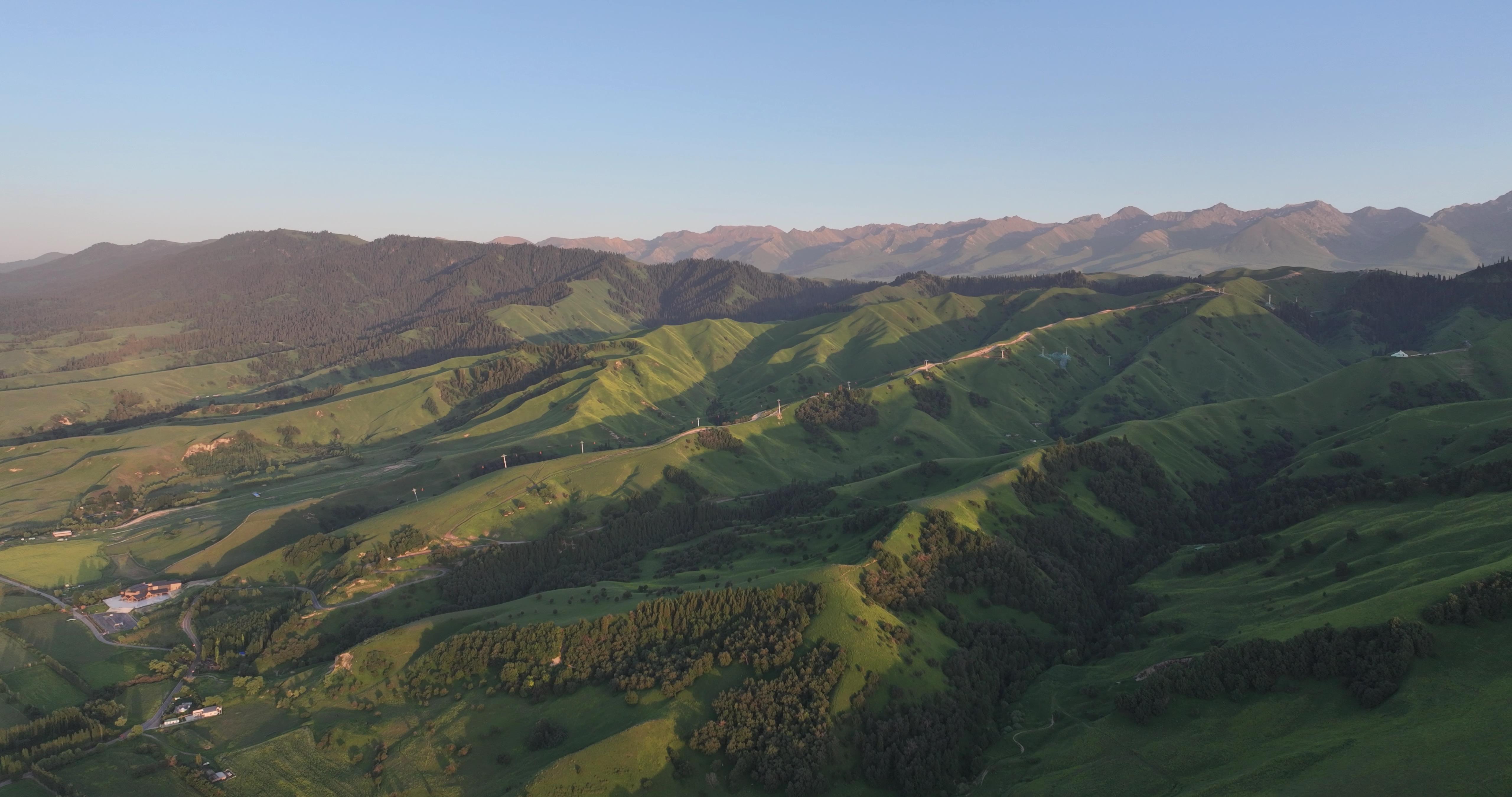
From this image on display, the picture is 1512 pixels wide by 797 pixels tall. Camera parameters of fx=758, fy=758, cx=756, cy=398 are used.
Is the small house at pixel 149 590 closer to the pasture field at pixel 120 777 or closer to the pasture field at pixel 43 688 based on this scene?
the pasture field at pixel 43 688

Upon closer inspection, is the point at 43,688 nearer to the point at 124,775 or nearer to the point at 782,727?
the point at 124,775

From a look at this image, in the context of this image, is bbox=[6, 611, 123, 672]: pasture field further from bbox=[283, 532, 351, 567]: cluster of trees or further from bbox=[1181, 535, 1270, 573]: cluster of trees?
bbox=[1181, 535, 1270, 573]: cluster of trees

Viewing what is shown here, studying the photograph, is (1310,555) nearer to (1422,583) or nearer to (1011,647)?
(1422,583)

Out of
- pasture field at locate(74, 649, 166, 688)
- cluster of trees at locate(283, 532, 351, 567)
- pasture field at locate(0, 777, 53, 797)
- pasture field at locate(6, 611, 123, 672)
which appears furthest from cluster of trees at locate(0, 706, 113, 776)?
cluster of trees at locate(283, 532, 351, 567)

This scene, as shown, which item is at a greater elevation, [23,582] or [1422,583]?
[1422,583]

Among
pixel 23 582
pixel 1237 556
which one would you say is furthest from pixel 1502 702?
pixel 23 582

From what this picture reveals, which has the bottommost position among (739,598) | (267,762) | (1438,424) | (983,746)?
(983,746)
